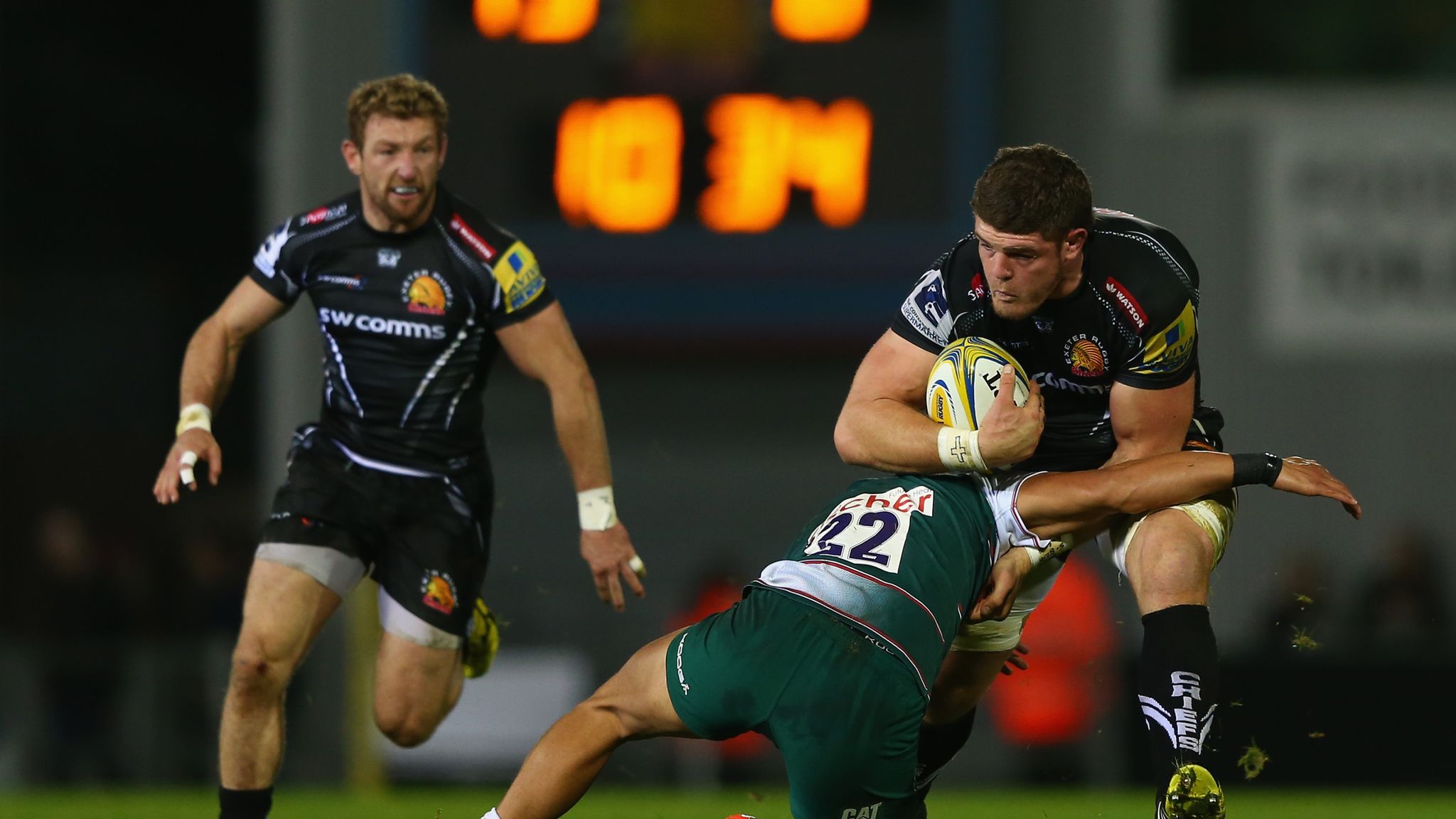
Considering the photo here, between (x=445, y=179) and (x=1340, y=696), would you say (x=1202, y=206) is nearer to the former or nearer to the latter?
(x=1340, y=696)

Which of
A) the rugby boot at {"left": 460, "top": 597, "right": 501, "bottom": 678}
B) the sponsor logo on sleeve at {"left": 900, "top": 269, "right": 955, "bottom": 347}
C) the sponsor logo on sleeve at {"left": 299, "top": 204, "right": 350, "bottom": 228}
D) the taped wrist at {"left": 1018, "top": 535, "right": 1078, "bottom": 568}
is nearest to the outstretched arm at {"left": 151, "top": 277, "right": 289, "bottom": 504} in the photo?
the sponsor logo on sleeve at {"left": 299, "top": 204, "right": 350, "bottom": 228}

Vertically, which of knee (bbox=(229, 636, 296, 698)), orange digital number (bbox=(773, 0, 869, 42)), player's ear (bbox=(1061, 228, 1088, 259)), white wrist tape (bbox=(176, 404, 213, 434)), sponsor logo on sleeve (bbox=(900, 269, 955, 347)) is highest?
orange digital number (bbox=(773, 0, 869, 42))

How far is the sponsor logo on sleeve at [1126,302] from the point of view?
5027 millimetres

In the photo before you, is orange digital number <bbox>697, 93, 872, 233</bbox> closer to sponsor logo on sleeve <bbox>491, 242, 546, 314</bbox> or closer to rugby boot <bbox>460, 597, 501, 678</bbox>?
rugby boot <bbox>460, 597, 501, 678</bbox>

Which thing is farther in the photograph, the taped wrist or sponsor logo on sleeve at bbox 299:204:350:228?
sponsor logo on sleeve at bbox 299:204:350:228

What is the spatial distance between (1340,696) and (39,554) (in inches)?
460

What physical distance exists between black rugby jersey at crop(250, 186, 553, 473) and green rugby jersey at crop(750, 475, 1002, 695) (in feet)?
5.71

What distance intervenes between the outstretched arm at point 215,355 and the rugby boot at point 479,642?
106 centimetres

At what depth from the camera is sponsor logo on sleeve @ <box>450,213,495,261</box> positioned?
6016mm

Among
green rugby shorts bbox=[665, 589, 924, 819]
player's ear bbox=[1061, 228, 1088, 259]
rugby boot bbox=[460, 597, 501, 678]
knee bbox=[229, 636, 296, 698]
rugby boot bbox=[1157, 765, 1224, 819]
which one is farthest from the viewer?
rugby boot bbox=[460, 597, 501, 678]

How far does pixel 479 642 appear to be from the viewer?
6504mm

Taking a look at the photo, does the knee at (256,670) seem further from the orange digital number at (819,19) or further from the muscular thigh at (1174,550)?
the orange digital number at (819,19)

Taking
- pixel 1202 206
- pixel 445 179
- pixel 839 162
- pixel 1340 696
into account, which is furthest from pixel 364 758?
pixel 1202 206

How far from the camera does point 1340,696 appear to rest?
10305 mm
